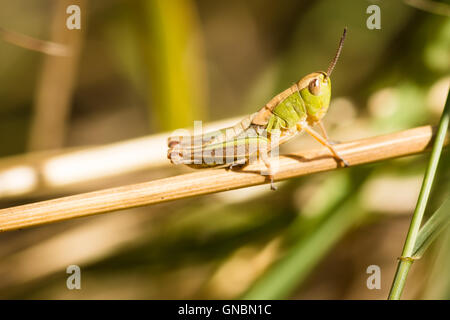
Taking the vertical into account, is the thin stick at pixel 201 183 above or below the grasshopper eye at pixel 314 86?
below

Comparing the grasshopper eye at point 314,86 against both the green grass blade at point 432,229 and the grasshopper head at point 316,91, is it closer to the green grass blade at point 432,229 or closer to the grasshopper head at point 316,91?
the grasshopper head at point 316,91

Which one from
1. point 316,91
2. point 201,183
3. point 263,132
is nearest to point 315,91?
point 316,91

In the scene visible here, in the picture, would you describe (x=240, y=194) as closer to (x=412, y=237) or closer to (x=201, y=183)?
(x=201, y=183)

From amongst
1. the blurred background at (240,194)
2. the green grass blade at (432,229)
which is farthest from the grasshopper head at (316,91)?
the green grass blade at (432,229)

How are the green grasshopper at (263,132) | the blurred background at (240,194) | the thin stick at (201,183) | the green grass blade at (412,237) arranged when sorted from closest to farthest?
the green grass blade at (412,237)
the thin stick at (201,183)
the green grasshopper at (263,132)
the blurred background at (240,194)

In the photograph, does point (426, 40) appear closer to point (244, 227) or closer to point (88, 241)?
point (244, 227)

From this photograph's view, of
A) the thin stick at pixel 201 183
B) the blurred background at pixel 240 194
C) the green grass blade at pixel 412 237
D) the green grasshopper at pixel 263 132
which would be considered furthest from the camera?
the blurred background at pixel 240 194

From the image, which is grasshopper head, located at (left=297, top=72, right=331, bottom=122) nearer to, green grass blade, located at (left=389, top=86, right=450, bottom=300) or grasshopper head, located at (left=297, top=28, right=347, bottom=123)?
grasshopper head, located at (left=297, top=28, right=347, bottom=123)

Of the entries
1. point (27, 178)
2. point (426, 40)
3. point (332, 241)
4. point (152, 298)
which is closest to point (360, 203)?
point (332, 241)
